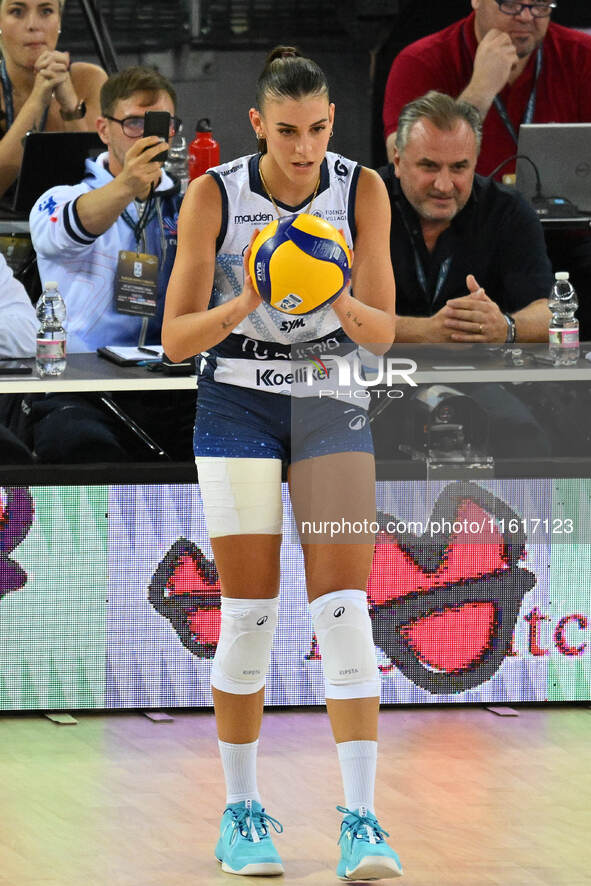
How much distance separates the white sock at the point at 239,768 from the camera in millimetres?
2520

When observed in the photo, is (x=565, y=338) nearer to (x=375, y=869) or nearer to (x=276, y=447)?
(x=276, y=447)

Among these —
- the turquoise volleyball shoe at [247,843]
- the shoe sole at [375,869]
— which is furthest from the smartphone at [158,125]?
the shoe sole at [375,869]

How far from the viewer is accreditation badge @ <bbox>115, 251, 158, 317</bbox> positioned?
3.81 meters

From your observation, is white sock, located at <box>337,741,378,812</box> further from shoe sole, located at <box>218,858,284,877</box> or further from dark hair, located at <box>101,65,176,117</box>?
dark hair, located at <box>101,65,176,117</box>

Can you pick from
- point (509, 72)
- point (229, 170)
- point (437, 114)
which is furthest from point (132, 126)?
point (229, 170)

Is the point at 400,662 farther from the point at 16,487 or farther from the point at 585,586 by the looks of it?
the point at 16,487

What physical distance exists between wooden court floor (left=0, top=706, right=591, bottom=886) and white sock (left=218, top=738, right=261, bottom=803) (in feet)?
0.44

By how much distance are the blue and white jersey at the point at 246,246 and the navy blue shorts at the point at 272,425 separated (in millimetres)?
29

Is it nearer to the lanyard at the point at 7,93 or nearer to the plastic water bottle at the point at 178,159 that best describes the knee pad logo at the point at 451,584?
the plastic water bottle at the point at 178,159

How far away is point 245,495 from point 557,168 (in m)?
2.38

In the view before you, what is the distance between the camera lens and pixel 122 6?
21.7ft

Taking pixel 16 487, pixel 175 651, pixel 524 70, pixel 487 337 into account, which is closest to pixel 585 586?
pixel 487 337

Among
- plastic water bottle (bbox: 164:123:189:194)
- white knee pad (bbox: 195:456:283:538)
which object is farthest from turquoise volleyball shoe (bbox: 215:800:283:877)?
plastic water bottle (bbox: 164:123:189:194)

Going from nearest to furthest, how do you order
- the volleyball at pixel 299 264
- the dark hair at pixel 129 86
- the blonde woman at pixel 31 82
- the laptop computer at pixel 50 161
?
the volleyball at pixel 299 264, the dark hair at pixel 129 86, the laptop computer at pixel 50 161, the blonde woman at pixel 31 82
